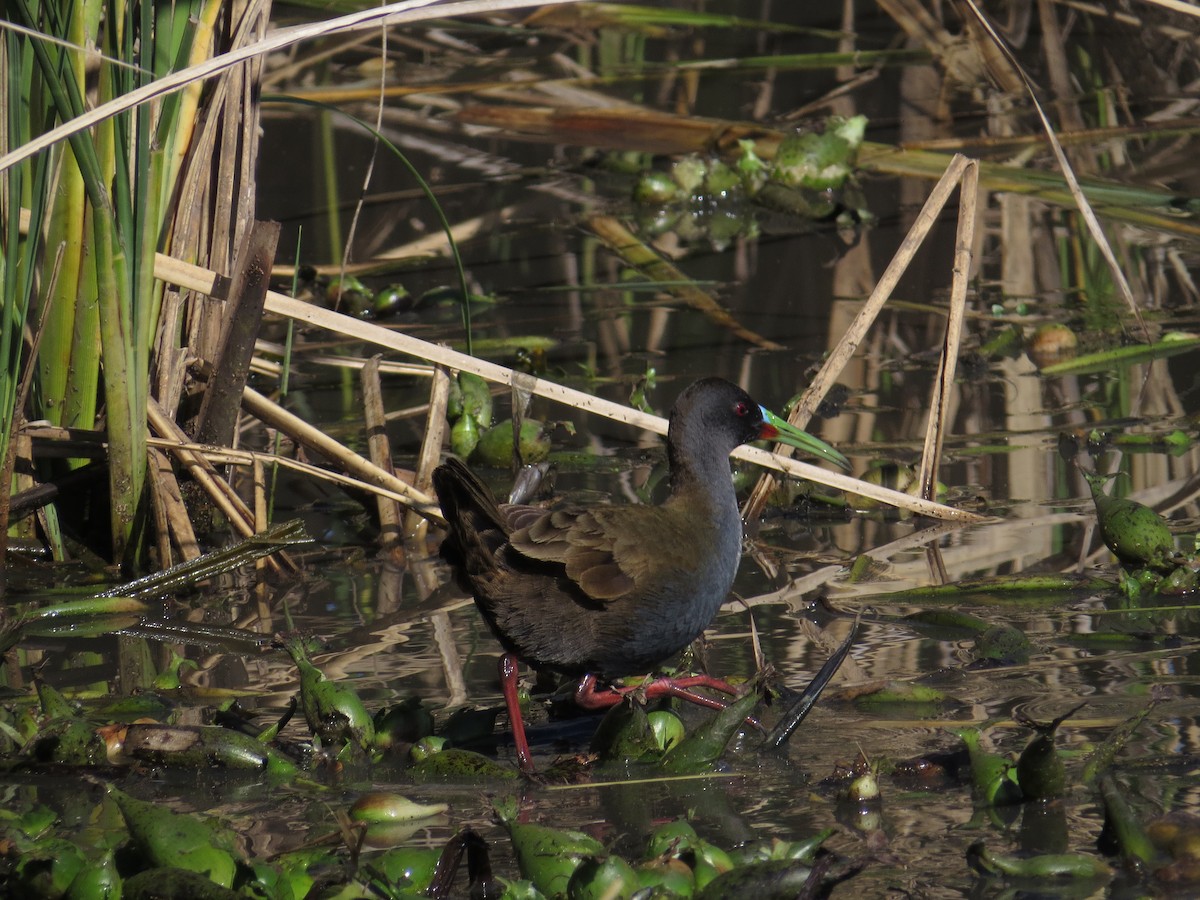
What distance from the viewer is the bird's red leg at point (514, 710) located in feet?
12.5

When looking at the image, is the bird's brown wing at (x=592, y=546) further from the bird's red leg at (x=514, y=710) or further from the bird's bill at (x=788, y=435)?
the bird's bill at (x=788, y=435)

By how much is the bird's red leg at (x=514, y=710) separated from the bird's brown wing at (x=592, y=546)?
0.91ft

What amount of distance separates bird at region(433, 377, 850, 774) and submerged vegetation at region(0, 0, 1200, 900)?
0.20 metres

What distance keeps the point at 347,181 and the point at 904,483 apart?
582cm

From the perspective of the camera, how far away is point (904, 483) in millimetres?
5719

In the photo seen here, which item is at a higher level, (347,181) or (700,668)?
(347,181)

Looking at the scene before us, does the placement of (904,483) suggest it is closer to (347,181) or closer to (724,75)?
(347,181)

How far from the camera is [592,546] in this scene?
4.03 metres

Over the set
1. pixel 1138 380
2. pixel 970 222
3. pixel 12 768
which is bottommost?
pixel 12 768

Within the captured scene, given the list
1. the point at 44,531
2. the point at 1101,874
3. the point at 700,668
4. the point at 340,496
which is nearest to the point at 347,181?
the point at 340,496

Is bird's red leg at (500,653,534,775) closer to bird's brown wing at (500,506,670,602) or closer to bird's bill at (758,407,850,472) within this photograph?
bird's brown wing at (500,506,670,602)

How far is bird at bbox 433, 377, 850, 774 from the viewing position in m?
4.01

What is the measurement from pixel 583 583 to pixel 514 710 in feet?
1.16

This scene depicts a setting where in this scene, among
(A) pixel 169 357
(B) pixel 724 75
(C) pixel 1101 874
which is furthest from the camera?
(B) pixel 724 75
